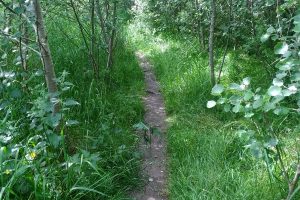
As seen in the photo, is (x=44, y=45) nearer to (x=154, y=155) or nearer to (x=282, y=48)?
(x=154, y=155)

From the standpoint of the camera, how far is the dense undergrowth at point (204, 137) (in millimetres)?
3230

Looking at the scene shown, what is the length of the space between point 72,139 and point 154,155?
96 centimetres

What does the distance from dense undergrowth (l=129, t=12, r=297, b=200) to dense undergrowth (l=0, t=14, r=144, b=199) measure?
52cm

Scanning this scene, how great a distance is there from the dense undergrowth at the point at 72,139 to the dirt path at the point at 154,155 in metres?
0.15

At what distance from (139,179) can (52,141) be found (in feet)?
3.61

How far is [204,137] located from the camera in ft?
13.6

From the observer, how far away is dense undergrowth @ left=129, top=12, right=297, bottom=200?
323 cm

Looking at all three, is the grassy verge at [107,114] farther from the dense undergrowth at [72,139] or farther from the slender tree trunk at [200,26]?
the slender tree trunk at [200,26]

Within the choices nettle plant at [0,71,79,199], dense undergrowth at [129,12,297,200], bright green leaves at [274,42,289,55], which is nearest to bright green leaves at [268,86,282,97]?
bright green leaves at [274,42,289,55]

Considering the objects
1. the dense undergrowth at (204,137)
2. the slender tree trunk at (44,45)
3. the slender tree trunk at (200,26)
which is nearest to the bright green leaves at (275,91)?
the dense undergrowth at (204,137)

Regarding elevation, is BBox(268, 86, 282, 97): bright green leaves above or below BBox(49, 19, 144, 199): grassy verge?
above

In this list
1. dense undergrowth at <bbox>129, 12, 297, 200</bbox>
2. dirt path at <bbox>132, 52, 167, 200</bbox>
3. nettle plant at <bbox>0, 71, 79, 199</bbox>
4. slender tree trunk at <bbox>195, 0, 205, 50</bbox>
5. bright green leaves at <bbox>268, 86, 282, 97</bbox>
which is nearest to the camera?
bright green leaves at <bbox>268, 86, 282, 97</bbox>

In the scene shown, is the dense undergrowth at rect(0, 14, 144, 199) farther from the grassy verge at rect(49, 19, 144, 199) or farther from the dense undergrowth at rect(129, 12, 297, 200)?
the dense undergrowth at rect(129, 12, 297, 200)

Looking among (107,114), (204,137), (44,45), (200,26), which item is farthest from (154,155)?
(200,26)
